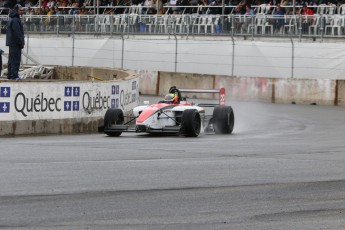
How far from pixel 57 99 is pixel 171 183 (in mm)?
9492

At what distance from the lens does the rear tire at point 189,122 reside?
18844 mm

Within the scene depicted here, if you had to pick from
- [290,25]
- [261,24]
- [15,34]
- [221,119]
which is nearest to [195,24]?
[261,24]

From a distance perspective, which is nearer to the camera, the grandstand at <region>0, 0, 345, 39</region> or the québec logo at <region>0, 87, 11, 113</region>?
the québec logo at <region>0, 87, 11, 113</region>

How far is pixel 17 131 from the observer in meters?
19.4

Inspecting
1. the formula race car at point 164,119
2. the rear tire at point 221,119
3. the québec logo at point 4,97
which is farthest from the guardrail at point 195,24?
the québec logo at point 4,97

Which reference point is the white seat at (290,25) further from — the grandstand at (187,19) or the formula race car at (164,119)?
the formula race car at (164,119)

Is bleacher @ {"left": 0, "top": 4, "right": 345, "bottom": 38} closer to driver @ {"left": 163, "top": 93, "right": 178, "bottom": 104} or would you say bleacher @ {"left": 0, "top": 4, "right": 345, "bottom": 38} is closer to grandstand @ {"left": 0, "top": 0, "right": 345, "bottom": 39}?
grandstand @ {"left": 0, "top": 0, "right": 345, "bottom": 39}

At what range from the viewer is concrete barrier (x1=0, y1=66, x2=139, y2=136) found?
19219mm

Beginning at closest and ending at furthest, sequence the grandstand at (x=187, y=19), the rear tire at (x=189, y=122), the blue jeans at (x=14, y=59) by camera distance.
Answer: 1. the rear tire at (x=189, y=122)
2. the blue jeans at (x=14, y=59)
3. the grandstand at (x=187, y=19)

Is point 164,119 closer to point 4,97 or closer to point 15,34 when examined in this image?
point 4,97

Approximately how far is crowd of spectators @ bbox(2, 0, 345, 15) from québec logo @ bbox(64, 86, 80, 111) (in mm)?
15239

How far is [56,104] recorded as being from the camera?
2019cm

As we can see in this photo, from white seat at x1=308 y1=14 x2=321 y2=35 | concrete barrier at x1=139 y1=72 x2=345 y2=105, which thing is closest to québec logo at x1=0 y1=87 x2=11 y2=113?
concrete barrier at x1=139 y1=72 x2=345 y2=105

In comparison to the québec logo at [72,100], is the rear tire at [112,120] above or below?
below
